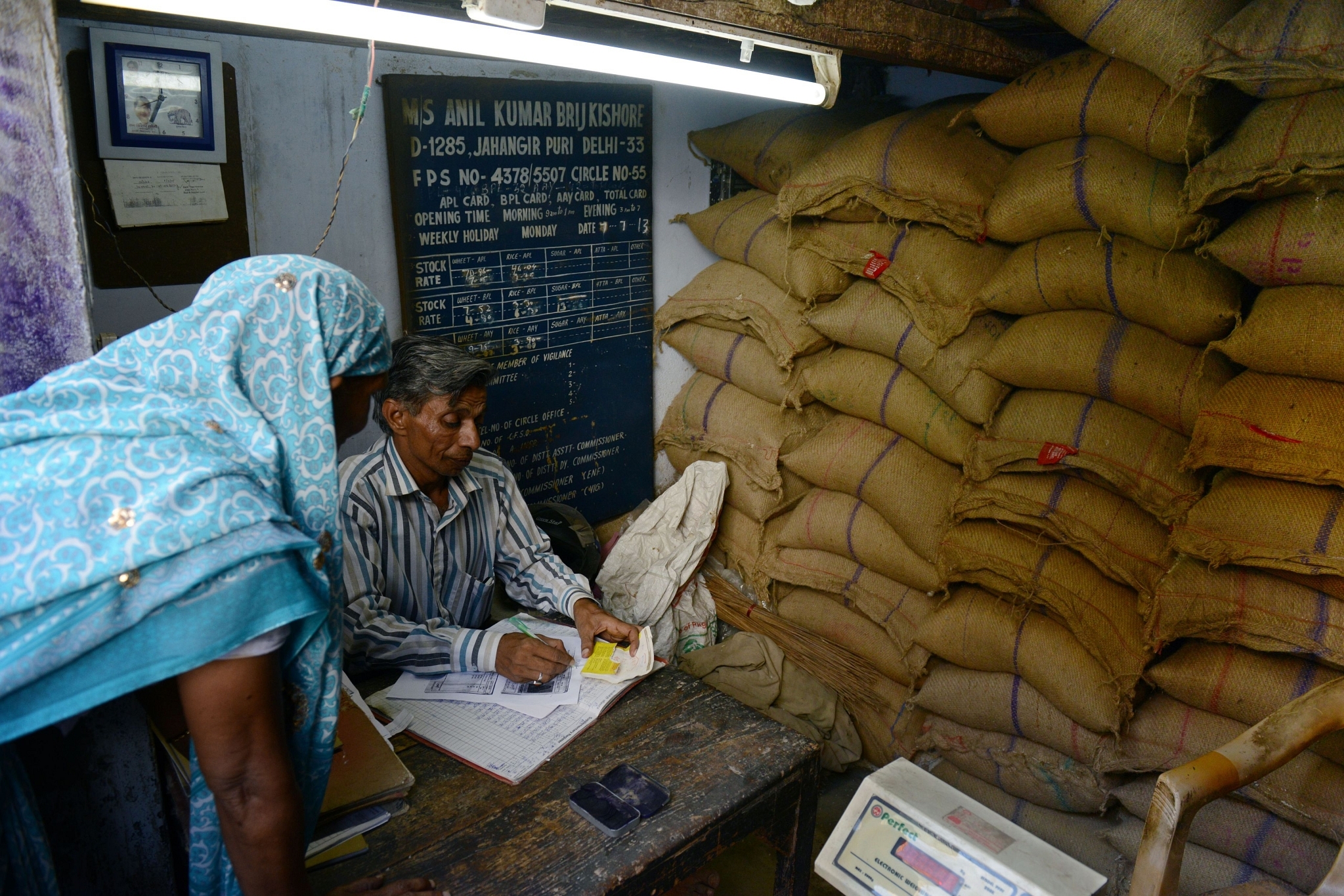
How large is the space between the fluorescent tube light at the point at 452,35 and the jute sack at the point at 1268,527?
1.45 metres

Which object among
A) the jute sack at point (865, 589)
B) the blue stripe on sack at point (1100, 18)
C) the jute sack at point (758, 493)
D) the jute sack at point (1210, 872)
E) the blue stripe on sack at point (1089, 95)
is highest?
the blue stripe on sack at point (1100, 18)

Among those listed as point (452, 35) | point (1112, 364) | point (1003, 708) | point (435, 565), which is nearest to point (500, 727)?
point (435, 565)

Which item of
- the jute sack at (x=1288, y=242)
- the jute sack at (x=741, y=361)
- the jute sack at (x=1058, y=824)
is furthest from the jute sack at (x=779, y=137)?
the jute sack at (x=1058, y=824)

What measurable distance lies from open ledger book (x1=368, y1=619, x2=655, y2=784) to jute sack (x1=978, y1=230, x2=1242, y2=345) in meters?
1.60

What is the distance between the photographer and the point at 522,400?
3.18m

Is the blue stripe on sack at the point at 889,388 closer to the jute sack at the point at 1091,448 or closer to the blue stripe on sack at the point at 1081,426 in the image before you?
the jute sack at the point at 1091,448

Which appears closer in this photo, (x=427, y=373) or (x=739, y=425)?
(x=427, y=373)

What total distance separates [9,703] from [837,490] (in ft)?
8.37

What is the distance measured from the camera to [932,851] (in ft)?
5.32

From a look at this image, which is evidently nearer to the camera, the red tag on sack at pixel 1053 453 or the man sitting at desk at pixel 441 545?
the man sitting at desk at pixel 441 545

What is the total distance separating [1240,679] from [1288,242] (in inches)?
41.8

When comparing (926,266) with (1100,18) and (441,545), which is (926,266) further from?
(441,545)

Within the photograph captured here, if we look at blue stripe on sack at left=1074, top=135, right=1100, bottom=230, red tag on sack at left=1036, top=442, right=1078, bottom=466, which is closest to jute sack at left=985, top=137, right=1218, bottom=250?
blue stripe on sack at left=1074, top=135, right=1100, bottom=230

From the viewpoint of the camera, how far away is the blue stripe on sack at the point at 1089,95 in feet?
7.57
